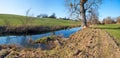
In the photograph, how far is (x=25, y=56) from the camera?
12.6 m

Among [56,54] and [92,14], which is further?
[92,14]

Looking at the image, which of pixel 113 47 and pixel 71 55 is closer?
pixel 71 55

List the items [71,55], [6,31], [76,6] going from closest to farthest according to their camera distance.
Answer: [71,55] < [76,6] < [6,31]

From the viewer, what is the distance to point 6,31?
1645 inches

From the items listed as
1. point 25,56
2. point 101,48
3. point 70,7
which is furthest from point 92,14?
point 25,56

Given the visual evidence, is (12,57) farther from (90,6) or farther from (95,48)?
(90,6)

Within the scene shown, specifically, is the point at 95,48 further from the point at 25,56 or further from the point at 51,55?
the point at 25,56

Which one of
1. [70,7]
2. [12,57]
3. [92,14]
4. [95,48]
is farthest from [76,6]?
[12,57]

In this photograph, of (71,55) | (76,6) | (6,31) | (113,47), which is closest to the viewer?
(71,55)

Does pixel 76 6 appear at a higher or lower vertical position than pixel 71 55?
higher

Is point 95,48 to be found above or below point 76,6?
below

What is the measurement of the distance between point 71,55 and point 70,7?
56.3 ft

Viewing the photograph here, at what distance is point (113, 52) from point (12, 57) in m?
5.62

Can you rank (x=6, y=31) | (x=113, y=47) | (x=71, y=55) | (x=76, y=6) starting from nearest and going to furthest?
(x=71, y=55)
(x=113, y=47)
(x=76, y=6)
(x=6, y=31)
